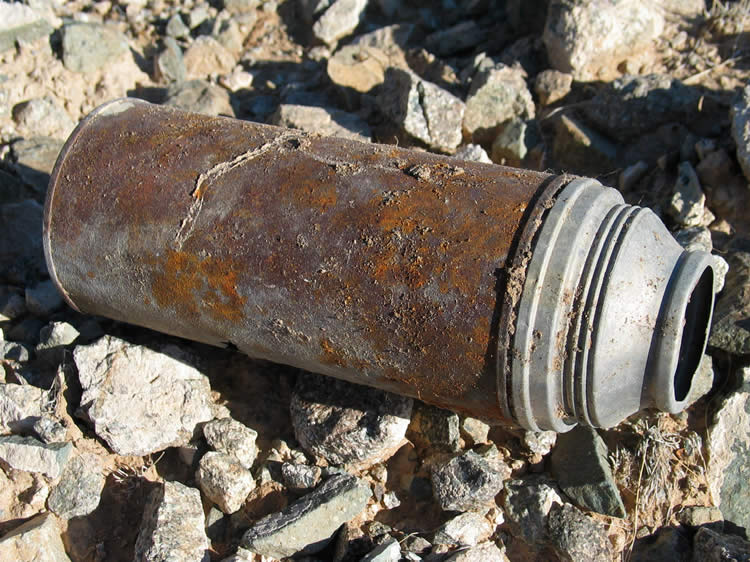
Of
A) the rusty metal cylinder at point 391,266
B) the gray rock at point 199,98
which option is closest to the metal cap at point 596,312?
the rusty metal cylinder at point 391,266

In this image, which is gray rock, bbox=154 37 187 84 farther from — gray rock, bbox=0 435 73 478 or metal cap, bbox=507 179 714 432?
metal cap, bbox=507 179 714 432

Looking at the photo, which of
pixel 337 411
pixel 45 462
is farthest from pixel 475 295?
pixel 45 462

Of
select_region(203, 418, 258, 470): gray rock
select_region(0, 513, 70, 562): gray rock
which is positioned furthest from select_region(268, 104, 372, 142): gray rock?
select_region(0, 513, 70, 562): gray rock

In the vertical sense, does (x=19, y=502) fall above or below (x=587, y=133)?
below

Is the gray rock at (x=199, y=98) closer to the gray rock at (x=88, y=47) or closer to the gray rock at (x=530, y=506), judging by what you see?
the gray rock at (x=88, y=47)

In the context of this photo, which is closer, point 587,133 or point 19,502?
point 19,502

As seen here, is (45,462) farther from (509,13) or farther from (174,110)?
(509,13)

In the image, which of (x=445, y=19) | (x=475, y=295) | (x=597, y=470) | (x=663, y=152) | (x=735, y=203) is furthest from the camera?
(x=445, y=19)
